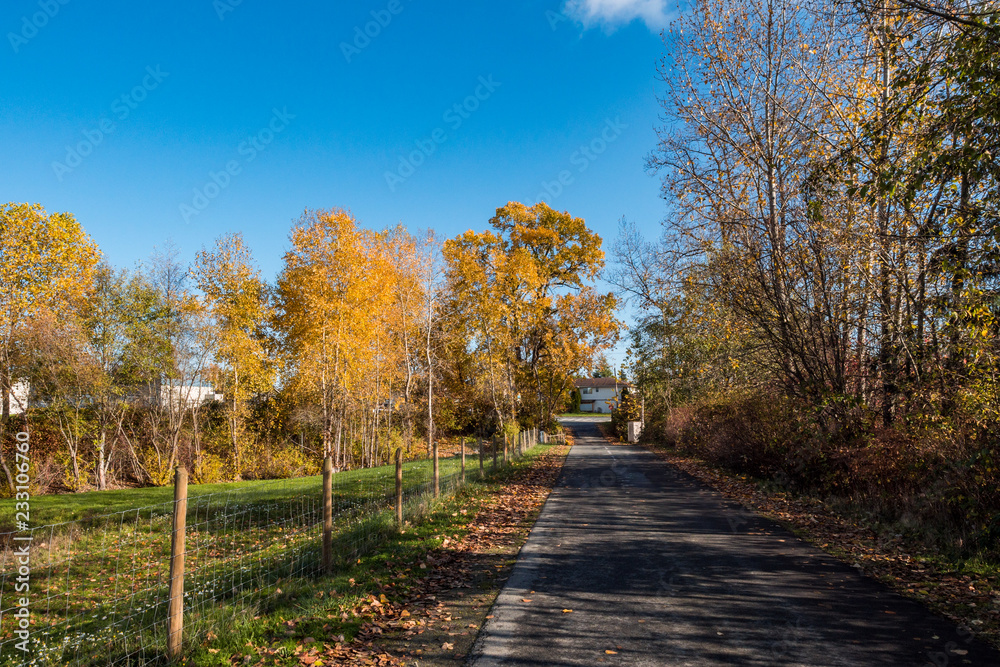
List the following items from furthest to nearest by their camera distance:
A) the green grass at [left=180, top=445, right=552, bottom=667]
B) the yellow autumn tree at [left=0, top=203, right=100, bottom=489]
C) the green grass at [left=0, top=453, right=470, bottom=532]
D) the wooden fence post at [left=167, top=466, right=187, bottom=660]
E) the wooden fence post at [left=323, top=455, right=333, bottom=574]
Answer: the yellow autumn tree at [left=0, top=203, right=100, bottom=489] < the green grass at [left=0, top=453, right=470, bottom=532] < the wooden fence post at [left=323, top=455, right=333, bottom=574] < the green grass at [left=180, top=445, right=552, bottom=667] < the wooden fence post at [left=167, top=466, right=187, bottom=660]

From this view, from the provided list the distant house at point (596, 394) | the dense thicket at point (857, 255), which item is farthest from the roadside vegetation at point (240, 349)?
the distant house at point (596, 394)

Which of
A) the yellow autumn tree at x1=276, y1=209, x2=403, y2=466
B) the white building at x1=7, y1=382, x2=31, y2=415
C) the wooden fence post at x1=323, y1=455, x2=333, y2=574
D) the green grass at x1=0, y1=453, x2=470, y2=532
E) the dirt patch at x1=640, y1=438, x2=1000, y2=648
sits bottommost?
the green grass at x1=0, y1=453, x2=470, y2=532

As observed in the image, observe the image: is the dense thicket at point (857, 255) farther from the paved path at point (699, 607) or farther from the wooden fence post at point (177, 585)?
the wooden fence post at point (177, 585)

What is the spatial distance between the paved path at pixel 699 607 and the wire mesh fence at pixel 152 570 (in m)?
2.64

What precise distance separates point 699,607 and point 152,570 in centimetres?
809

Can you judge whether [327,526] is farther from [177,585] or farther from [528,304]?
[528,304]

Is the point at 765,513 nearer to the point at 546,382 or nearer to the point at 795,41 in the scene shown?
the point at 795,41

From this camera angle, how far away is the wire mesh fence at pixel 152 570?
5016 millimetres

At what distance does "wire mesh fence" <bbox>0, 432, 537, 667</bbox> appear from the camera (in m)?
5.02

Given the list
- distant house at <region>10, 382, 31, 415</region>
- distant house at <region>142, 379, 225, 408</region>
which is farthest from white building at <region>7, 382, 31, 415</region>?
distant house at <region>142, 379, 225, 408</region>

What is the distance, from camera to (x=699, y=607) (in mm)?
5684

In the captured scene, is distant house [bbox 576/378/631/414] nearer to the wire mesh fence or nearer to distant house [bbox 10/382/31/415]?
distant house [bbox 10/382/31/415]

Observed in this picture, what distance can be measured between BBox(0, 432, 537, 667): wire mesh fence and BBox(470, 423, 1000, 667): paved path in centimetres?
264

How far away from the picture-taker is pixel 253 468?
25359mm
